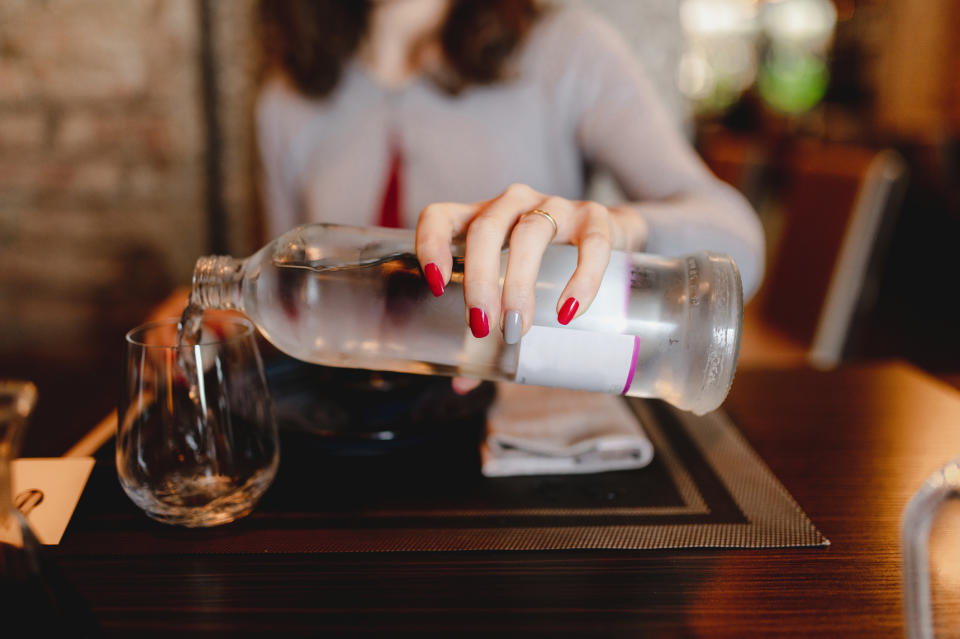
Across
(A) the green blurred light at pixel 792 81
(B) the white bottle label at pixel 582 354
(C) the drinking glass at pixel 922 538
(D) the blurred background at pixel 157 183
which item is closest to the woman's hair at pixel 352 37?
(D) the blurred background at pixel 157 183

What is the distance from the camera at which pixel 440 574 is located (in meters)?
0.43

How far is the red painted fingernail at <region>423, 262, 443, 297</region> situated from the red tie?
729 millimetres

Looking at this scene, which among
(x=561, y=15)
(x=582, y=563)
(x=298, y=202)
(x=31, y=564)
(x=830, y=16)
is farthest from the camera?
(x=830, y=16)

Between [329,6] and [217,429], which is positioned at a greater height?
[329,6]

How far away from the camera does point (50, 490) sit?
53 cm

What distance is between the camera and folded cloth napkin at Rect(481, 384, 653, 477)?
560 millimetres

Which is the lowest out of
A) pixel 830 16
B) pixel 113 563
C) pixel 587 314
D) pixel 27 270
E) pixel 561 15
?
pixel 27 270

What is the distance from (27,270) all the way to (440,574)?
1.56 metres

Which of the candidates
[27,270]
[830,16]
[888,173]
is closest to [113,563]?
[888,173]

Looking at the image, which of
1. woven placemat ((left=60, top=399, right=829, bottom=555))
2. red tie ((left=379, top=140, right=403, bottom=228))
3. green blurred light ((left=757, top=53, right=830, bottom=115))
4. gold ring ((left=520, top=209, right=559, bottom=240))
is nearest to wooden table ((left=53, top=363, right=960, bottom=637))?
→ woven placemat ((left=60, top=399, right=829, bottom=555))

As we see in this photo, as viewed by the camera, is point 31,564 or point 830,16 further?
point 830,16

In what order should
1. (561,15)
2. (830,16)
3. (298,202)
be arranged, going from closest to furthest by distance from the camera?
1. (561,15)
2. (298,202)
3. (830,16)

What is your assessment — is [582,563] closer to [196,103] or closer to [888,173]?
[888,173]

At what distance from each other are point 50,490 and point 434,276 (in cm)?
35
